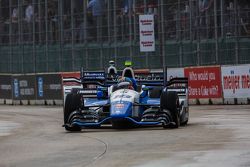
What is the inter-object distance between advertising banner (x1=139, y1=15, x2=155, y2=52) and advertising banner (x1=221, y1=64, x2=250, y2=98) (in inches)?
146

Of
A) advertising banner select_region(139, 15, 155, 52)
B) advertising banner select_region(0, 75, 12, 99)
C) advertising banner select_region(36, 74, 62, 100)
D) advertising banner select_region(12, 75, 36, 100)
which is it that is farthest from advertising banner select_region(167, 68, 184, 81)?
advertising banner select_region(0, 75, 12, 99)

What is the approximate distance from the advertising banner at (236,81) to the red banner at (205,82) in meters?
0.33

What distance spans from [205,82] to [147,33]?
13.3 feet

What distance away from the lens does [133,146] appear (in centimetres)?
1442

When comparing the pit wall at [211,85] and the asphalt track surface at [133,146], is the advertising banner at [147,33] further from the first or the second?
the asphalt track surface at [133,146]

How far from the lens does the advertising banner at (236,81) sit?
3177 centimetres

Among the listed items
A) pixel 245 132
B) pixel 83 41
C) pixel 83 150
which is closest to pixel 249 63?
pixel 83 41

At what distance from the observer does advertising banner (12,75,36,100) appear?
135 feet

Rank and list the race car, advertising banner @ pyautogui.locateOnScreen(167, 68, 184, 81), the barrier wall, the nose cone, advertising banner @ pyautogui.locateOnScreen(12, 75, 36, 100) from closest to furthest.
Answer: the nose cone → the race car → advertising banner @ pyautogui.locateOnScreen(167, 68, 184, 81) → advertising banner @ pyautogui.locateOnScreen(12, 75, 36, 100) → the barrier wall

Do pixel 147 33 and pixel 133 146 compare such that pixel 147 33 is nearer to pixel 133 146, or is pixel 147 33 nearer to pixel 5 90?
pixel 5 90

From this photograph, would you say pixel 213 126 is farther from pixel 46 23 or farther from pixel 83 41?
pixel 46 23

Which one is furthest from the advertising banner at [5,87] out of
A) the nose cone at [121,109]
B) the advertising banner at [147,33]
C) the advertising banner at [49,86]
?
the nose cone at [121,109]

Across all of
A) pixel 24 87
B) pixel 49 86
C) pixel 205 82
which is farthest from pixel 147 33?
pixel 24 87

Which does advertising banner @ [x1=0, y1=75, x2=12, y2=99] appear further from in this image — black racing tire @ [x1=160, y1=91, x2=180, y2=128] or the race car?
black racing tire @ [x1=160, y1=91, x2=180, y2=128]
